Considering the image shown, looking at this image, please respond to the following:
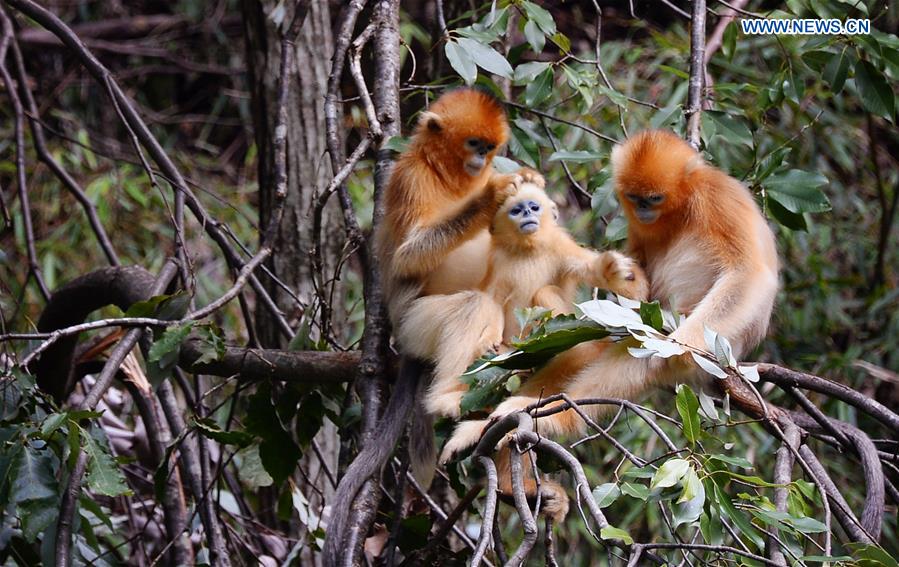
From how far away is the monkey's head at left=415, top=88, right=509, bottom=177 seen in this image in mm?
2986

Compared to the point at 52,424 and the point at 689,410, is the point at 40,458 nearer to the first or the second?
the point at 52,424

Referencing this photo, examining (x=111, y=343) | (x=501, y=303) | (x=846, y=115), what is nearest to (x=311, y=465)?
(x=111, y=343)

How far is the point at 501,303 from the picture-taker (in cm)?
281

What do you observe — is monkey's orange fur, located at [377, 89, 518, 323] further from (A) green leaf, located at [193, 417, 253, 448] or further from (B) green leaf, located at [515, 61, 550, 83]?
(A) green leaf, located at [193, 417, 253, 448]

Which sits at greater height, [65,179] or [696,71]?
[696,71]

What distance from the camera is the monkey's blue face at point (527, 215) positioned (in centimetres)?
274

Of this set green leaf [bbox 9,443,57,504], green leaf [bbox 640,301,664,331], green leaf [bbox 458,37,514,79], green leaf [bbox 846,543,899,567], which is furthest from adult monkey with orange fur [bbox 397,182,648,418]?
green leaf [bbox 846,543,899,567]

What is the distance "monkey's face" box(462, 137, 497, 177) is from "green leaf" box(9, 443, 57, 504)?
1.46 m

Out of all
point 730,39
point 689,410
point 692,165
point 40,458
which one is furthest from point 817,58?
point 40,458

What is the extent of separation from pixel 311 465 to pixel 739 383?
2.23 metres

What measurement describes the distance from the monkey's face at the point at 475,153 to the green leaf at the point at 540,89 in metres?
0.20

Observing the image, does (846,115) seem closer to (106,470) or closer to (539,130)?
(539,130)

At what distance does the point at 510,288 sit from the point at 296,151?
4.57 ft

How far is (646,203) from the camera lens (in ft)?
8.91
